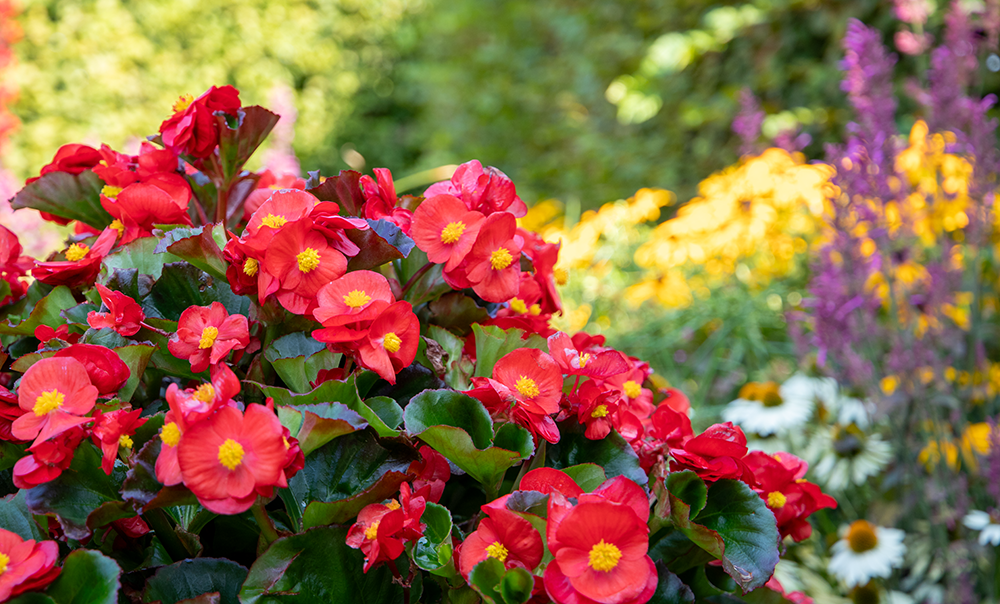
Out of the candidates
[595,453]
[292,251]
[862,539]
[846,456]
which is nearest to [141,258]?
[292,251]

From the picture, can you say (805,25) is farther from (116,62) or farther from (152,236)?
(116,62)

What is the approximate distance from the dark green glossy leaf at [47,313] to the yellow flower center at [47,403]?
0.13 metres

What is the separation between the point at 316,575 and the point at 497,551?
0.11 metres

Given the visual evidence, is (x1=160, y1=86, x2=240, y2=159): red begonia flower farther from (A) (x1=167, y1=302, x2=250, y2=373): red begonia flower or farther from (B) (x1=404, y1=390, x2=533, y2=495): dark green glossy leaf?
(B) (x1=404, y1=390, x2=533, y2=495): dark green glossy leaf

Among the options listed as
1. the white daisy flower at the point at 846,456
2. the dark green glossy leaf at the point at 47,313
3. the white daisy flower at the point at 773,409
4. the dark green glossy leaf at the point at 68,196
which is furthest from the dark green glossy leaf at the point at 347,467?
the white daisy flower at the point at 846,456

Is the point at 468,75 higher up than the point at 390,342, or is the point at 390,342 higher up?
the point at 390,342

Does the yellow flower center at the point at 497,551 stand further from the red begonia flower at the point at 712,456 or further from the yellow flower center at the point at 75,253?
the yellow flower center at the point at 75,253

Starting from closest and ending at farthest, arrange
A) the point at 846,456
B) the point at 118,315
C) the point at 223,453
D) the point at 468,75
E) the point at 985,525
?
1. the point at 223,453
2. the point at 118,315
3. the point at 985,525
4. the point at 846,456
5. the point at 468,75

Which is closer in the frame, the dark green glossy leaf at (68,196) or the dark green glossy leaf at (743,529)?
the dark green glossy leaf at (743,529)

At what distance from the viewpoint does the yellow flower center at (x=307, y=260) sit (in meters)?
0.46

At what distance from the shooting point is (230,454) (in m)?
0.37

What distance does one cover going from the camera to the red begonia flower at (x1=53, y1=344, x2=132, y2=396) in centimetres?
44

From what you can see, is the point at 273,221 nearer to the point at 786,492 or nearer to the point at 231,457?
the point at 231,457

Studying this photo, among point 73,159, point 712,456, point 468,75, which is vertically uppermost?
point 73,159
